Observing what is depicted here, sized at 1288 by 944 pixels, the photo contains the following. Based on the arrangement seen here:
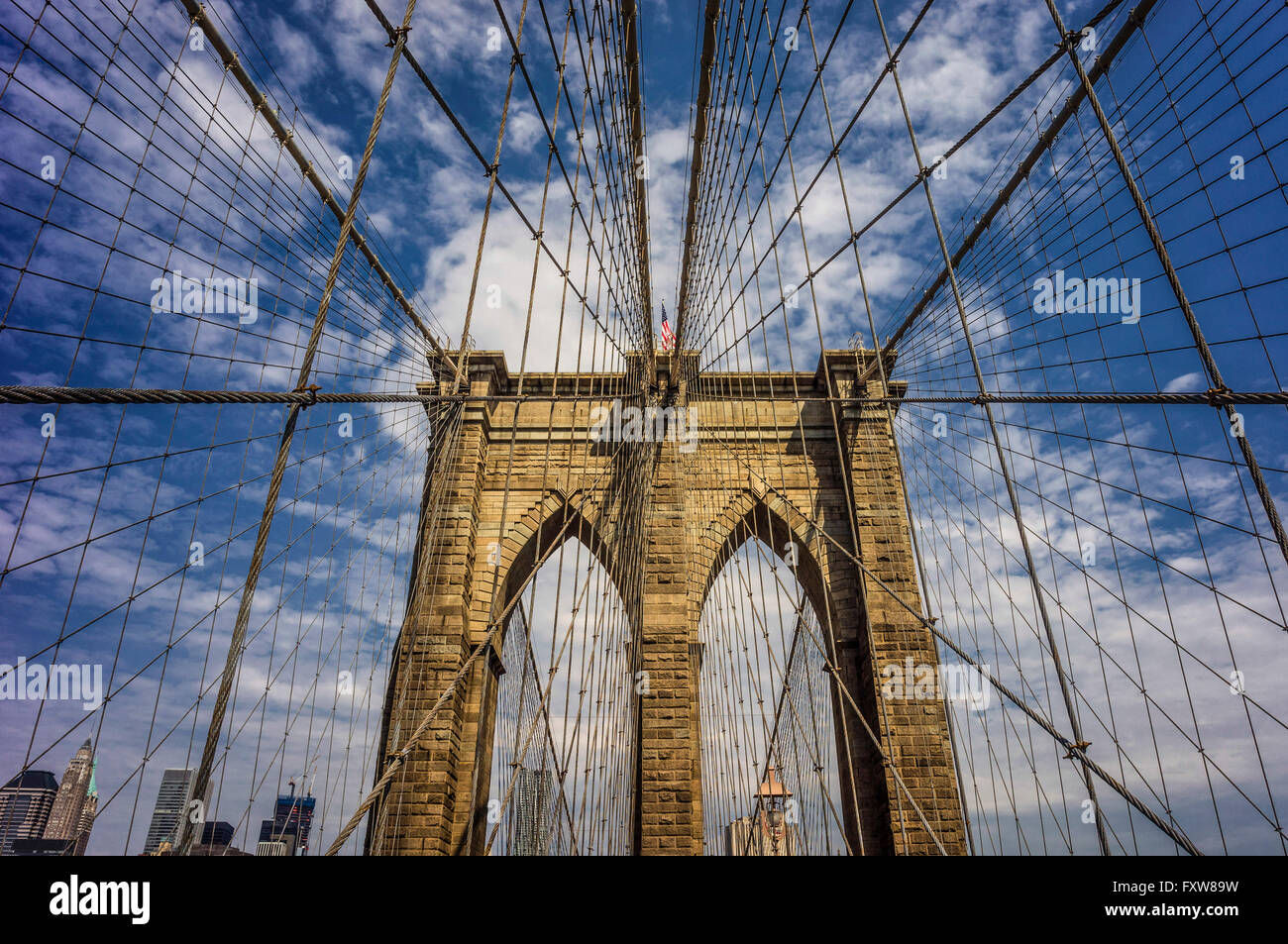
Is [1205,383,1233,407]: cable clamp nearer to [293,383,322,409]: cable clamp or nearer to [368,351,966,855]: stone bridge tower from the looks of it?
[293,383,322,409]: cable clamp

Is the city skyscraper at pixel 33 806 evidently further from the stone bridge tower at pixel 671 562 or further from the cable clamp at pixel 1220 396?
the cable clamp at pixel 1220 396

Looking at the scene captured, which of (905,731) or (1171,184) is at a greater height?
(1171,184)

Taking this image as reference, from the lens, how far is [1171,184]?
4.61m

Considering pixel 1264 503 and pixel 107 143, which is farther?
pixel 107 143

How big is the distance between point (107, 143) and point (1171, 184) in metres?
6.98

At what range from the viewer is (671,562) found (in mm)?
10188

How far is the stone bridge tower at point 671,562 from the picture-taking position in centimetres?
852

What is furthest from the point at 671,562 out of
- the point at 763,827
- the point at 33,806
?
the point at 33,806

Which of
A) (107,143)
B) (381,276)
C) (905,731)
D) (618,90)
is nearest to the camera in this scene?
(107,143)

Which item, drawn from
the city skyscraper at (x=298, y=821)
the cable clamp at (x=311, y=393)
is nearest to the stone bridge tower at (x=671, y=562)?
the city skyscraper at (x=298, y=821)

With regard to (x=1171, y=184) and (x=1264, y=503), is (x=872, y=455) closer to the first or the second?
(x=1171, y=184)
